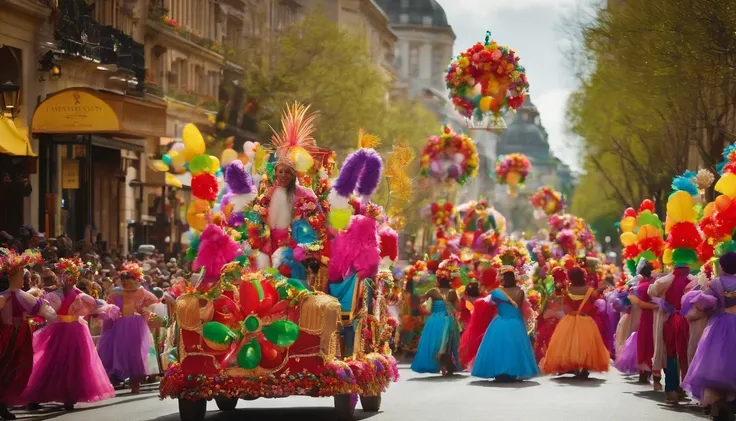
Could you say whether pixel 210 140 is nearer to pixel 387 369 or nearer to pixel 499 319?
pixel 499 319

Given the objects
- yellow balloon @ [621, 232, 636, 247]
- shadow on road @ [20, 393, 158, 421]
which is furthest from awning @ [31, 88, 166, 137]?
shadow on road @ [20, 393, 158, 421]

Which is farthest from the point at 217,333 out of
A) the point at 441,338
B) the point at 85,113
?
the point at 85,113

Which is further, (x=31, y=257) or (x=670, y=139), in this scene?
(x=670, y=139)

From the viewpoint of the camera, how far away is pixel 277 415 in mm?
18938

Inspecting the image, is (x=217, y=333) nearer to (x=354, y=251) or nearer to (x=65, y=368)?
(x=354, y=251)

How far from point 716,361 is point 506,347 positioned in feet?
23.0

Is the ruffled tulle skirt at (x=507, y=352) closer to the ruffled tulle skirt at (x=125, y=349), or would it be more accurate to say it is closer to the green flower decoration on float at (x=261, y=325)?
the ruffled tulle skirt at (x=125, y=349)

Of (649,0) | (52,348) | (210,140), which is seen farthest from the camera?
(210,140)

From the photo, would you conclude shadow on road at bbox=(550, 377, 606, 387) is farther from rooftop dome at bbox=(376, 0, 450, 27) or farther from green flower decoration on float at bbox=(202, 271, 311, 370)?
rooftop dome at bbox=(376, 0, 450, 27)

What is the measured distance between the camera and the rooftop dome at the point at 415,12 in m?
186

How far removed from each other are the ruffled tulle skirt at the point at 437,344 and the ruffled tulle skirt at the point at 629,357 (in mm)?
3155

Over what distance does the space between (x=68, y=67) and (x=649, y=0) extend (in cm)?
1365

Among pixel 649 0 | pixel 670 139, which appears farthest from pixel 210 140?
pixel 649 0

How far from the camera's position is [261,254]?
1842 cm
